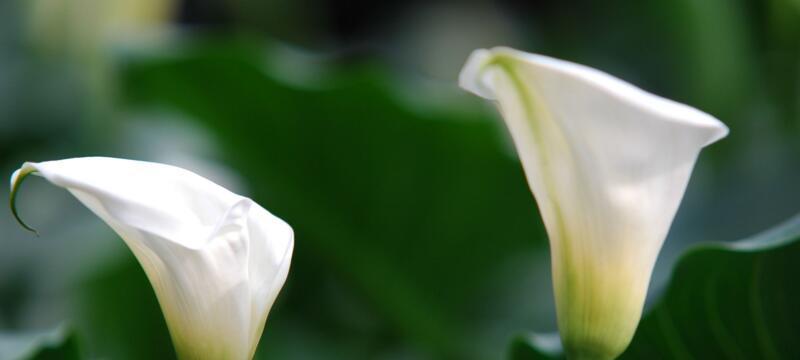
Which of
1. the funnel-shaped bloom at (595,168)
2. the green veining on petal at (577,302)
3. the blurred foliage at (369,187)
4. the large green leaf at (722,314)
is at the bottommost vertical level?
the blurred foliage at (369,187)

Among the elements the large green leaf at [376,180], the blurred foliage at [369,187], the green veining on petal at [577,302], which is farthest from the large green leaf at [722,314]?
the large green leaf at [376,180]

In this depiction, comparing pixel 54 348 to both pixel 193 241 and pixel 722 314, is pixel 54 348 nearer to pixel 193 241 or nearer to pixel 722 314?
pixel 193 241

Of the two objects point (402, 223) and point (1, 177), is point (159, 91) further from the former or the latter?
point (1, 177)

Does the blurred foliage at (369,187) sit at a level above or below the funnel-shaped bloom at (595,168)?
below

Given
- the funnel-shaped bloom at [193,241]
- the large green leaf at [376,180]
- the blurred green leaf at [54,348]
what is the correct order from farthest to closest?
the large green leaf at [376,180] → the blurred green leaf at [54,348] → the funnel-shaped bloom at [193,241]

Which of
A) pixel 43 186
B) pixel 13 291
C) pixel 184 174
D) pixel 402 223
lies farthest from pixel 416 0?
pixel 184 174

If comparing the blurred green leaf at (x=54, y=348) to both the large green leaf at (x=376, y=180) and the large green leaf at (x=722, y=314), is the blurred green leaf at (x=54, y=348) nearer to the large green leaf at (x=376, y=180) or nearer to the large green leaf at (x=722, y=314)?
the large green leaf at (x=722, y=314)
